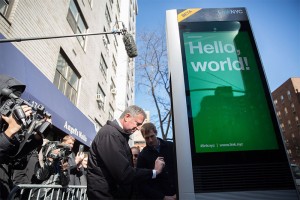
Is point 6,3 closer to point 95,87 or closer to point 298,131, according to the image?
point 95,87

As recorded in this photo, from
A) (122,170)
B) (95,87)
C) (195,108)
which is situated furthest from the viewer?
(95,87)

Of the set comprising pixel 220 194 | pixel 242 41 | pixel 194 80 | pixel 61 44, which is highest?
pixel 61 44

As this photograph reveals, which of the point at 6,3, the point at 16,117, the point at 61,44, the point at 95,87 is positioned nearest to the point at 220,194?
the point at 16,117

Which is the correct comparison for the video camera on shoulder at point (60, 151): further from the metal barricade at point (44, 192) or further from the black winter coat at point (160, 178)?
the black winter coat at point (160, 178)

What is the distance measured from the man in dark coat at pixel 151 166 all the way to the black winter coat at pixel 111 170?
0.38 m

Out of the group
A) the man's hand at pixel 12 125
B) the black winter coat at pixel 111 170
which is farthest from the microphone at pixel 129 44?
the man's hand at pixel 12 125

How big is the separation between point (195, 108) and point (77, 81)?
10.0 m

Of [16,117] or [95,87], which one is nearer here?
[16,117]

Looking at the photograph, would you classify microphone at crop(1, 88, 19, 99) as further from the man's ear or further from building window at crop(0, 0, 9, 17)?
building window at crop(0, 0, 9, 17)

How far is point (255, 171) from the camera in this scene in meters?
1.55

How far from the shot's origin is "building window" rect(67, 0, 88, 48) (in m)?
9.95

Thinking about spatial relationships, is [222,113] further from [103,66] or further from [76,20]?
[103,66]

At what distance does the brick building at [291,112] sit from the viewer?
42.9 metres

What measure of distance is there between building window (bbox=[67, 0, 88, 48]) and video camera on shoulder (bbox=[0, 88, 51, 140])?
871 cm
